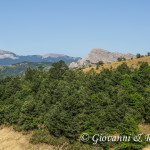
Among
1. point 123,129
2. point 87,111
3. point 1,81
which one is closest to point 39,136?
point 87,111

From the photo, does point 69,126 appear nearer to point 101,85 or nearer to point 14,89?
point 101,85

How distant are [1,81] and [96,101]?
55.6 meters

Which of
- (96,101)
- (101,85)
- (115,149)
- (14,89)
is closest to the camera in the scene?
(115,149)

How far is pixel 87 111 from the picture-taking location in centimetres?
4047

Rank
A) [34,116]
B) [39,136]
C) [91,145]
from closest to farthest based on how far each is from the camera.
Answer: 1. [91,145]
2. [39,136]
3. [34,116]

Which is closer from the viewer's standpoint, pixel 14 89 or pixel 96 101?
pixel 96 101

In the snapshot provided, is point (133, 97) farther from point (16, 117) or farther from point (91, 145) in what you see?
point (16, 117)

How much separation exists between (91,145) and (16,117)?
2655cm

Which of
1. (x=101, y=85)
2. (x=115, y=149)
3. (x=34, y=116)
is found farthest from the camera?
(x=101, y=85)

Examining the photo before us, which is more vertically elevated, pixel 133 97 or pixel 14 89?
pixel 133 97

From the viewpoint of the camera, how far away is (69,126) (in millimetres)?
38312

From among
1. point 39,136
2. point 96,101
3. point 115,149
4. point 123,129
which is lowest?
point 39,136

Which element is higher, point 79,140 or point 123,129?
point 123,129

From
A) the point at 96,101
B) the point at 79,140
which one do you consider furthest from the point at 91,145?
the point at 96,101
